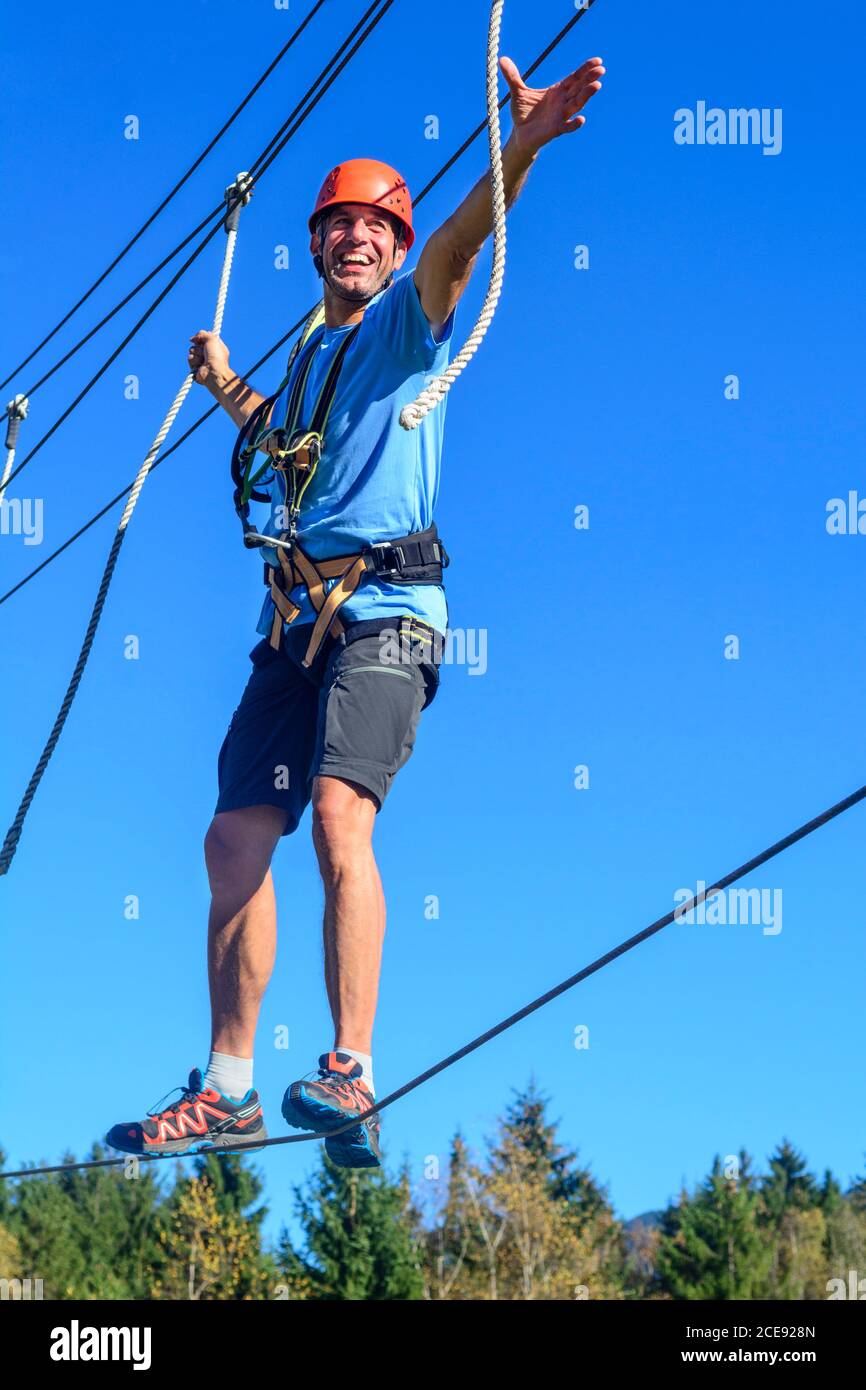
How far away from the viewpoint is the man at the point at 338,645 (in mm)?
4324

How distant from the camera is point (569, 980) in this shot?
3.99m

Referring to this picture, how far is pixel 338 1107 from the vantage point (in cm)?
414

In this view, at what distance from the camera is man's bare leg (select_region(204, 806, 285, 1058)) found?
458cm

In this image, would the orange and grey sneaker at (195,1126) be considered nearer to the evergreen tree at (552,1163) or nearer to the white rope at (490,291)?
the white rope at (490,291)

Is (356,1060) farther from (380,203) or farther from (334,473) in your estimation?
(380,203)

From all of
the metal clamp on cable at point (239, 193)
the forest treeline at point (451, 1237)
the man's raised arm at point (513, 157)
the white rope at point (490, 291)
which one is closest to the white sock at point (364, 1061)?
the white rope at point (490, 291)

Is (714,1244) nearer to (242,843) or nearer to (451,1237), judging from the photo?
(451,1237)

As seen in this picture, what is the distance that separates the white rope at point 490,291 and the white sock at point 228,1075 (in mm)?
1701

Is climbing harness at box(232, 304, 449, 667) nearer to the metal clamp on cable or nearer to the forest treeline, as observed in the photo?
the metal clamp on cable

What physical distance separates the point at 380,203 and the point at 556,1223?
42.3 m
